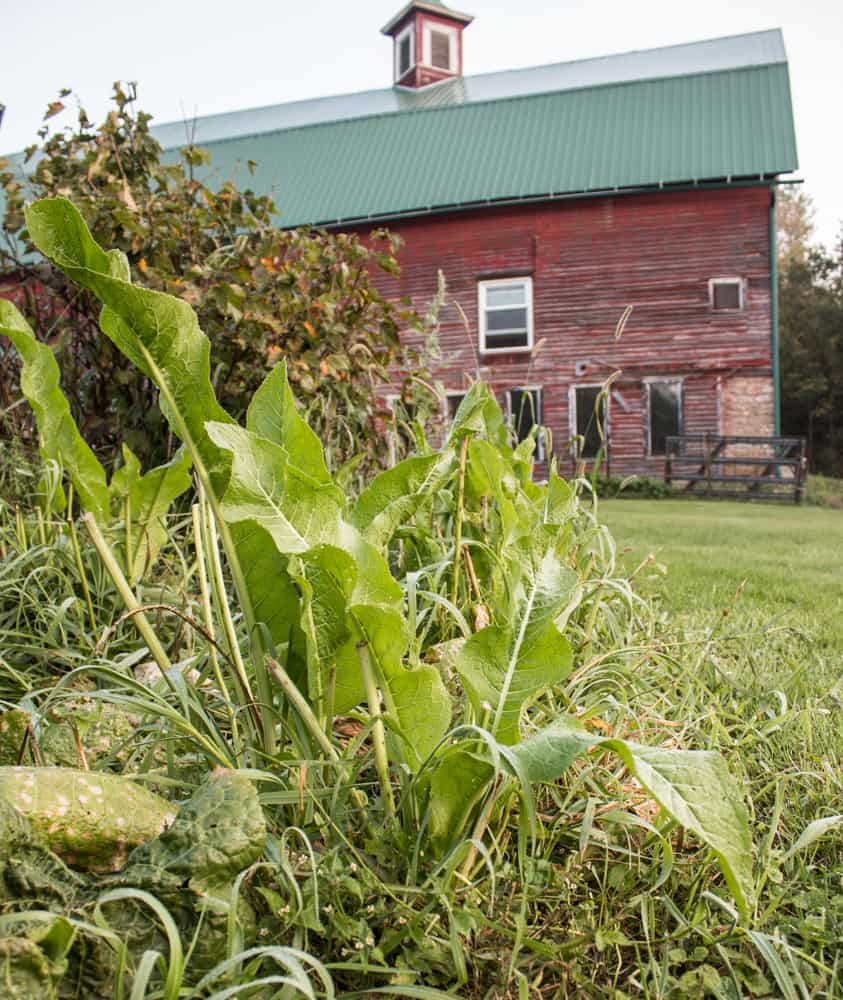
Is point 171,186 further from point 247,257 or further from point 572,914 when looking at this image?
point 572,914

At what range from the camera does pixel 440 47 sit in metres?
24.2

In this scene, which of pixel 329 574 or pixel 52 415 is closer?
pixel 329 574

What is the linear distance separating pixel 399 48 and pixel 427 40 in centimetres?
116

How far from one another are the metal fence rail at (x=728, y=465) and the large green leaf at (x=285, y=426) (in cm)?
1486

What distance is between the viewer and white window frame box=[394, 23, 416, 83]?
23.9m

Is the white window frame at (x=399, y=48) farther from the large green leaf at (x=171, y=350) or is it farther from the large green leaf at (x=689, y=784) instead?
the large green leaf at (x=689, y=784)

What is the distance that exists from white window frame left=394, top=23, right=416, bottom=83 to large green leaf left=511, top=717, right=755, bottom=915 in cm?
2598

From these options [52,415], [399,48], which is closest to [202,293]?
[52,415]

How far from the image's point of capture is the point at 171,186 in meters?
3.85

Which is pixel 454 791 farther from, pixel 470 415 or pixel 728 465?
pixel 728 465

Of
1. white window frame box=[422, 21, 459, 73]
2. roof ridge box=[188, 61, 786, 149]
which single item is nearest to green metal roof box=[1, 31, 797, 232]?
roof ridge box=[188, 61, 786, 149]

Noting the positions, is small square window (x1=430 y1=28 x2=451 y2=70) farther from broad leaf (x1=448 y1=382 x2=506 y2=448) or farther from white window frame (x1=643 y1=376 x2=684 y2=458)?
broad leaf (x1=448 y1=382 x2=506 y2=448)

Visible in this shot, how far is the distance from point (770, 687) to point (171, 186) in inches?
126

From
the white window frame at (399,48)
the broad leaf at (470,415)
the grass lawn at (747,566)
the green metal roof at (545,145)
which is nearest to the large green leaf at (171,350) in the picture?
the broad leaf at (470,415)
